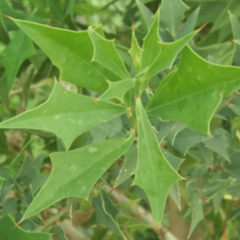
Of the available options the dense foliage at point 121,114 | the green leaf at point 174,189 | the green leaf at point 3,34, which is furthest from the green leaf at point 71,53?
the green leaf at point 3,34

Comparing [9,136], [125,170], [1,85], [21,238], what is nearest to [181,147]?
[125,170]

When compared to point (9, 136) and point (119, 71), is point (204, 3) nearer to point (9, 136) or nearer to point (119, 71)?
point (119, 71)

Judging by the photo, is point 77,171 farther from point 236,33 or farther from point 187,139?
point 236,33

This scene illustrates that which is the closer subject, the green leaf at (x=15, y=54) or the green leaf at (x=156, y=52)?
the green leaf at (x=156, y=52)

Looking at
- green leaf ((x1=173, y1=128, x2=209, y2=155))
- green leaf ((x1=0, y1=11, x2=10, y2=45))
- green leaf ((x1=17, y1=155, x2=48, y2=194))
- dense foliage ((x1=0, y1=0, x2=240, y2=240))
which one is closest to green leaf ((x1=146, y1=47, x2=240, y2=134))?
dense foliage ((x1=0, y1=0, x2=240, y2=240))

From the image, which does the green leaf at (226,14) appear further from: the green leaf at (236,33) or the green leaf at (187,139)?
the green leaf at (187,139)

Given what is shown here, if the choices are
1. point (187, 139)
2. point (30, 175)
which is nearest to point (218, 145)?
point (187, 139)
